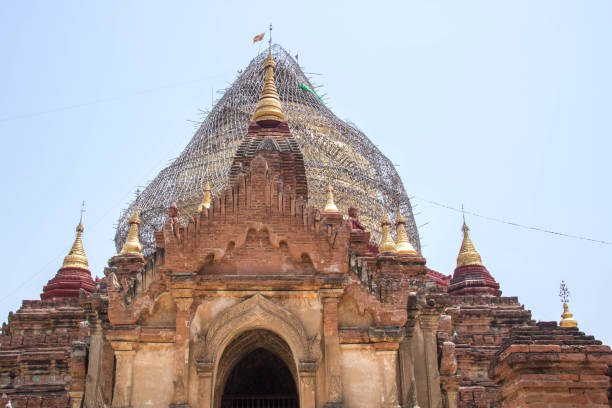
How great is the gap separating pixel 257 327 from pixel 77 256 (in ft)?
88.0

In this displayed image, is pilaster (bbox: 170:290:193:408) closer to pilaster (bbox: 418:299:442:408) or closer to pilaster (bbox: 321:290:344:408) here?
pilaster (bbox: 321:290:344:408)

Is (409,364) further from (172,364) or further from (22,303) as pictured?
(22,303)

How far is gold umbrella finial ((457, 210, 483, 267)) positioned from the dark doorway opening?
25393 mm

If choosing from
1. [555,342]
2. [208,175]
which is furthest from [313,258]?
[208,175]

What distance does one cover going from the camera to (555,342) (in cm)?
983

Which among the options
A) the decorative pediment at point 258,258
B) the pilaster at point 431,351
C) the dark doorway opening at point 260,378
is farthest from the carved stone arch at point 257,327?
the pilaster at point 431,351

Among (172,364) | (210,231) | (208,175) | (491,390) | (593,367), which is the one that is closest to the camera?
(593,367)

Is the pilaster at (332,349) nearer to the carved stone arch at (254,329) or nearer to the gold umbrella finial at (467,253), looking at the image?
the carved stone arch at (254,329)

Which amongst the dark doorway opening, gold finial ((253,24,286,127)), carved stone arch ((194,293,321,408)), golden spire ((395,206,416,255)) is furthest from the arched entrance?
golden spire ((395,206,416,255))

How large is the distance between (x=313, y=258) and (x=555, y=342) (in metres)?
5.99

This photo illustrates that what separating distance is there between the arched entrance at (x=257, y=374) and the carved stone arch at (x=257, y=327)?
0.87 m

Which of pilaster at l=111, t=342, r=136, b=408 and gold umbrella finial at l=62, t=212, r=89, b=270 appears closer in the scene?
pilaster at l=111, t=342, r=136, b=408

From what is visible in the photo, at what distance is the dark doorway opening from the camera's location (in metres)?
17.1

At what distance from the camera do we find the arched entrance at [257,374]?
15344mm
